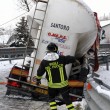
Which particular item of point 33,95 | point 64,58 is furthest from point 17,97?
point 64,58

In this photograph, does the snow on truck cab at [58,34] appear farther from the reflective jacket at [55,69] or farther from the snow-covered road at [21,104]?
the reflective jacket at [55,69]

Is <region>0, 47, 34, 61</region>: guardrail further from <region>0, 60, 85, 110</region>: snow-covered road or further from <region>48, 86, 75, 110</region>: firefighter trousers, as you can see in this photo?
<region>48, 86, 75, 110</region>: firefighter trousers

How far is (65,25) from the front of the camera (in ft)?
29.2

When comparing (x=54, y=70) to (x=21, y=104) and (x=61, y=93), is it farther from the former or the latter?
(x=21, y=104)

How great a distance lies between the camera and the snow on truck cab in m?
8.87

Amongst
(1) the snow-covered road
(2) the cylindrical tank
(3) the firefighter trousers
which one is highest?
(2) the cylindrical tank

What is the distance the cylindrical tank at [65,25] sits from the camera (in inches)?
348

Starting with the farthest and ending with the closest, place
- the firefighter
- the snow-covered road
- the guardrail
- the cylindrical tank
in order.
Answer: the guardrail
the cylindrical tank
the snow-covered road
the firefighter

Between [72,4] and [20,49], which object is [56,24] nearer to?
[72,4]

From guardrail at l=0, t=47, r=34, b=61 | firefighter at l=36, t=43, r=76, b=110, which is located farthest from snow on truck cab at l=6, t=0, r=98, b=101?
guardrail at l=0, t=47, r=34, b=61

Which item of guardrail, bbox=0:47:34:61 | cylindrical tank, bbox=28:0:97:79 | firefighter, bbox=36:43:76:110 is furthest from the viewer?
guardrail, bbox=0:47:34:61

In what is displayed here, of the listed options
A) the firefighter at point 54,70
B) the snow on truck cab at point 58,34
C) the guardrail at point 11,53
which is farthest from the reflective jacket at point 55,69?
the guardrail at point 11,53

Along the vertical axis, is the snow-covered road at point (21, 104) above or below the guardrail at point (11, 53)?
below

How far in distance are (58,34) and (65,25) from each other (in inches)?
12.0
